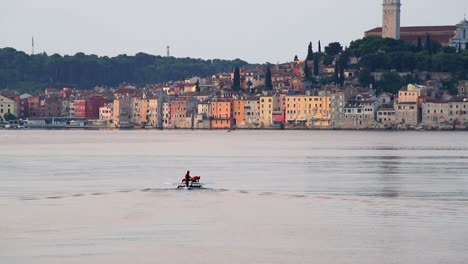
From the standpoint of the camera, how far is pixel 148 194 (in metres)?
33.5

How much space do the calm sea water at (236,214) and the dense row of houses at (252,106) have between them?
69.2 m

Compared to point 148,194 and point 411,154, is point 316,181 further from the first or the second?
point 411,154

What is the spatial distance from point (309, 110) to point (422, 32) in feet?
65.1

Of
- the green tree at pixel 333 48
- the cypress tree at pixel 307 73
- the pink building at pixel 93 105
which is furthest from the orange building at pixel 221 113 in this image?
the pink building at pixel 93 105

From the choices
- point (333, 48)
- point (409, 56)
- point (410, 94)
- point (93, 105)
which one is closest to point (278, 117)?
point (333, 48)

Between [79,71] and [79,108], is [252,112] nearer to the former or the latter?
[79,108]

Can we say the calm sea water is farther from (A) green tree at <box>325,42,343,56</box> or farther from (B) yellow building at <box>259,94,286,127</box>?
(A) green tree at <box>325,42,343,56</box>

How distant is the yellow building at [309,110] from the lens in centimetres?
11975

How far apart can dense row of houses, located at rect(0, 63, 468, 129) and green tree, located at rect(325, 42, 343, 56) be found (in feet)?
14.2

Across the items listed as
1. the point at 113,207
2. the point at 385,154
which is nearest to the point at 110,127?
the point at 385,154

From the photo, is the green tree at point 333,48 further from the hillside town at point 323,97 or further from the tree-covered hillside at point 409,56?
the tree-covered hillside at point 409,56

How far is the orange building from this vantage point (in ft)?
405

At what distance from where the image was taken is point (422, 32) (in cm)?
13388

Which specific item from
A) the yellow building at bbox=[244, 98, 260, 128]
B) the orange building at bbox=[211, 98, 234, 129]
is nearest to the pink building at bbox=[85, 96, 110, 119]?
the orange building at bbox=[211, 98, 234, 129]
